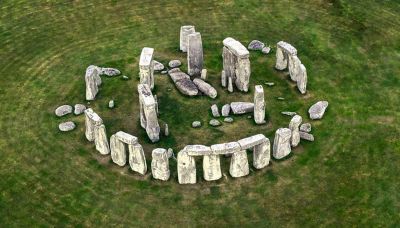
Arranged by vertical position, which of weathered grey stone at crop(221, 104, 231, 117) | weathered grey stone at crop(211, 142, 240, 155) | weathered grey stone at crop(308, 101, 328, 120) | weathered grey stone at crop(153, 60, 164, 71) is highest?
weathered grey stone at crop(211, 142, 240, 155)

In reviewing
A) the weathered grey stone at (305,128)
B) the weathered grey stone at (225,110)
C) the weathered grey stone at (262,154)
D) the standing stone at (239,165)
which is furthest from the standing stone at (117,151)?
the weathered grey stone at (305,128)

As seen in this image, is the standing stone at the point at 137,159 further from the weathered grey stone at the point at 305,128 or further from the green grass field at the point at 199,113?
the weathered grey stone at the point at 305,128

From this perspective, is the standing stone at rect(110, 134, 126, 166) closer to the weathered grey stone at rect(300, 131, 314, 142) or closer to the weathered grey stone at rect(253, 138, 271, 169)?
the weathered grey stone at rect(253, 138, 271, 169)

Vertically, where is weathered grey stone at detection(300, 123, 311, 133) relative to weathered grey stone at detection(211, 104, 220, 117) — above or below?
below

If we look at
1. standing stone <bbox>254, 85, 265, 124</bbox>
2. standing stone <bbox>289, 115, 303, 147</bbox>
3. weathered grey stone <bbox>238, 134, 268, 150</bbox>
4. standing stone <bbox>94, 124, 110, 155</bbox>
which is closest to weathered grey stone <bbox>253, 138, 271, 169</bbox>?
weathered grey stone <bbox>238, 134, 268, 150</bbox>

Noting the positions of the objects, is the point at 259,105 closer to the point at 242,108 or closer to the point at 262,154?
the point at 242,108

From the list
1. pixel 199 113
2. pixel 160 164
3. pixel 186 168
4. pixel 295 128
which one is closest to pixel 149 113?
pixel 160 164
